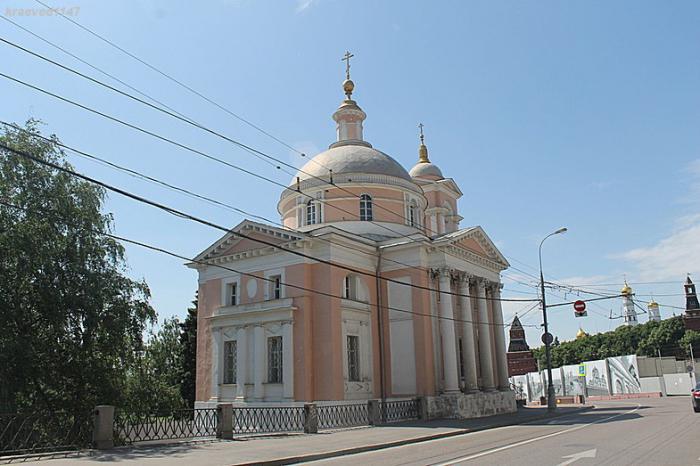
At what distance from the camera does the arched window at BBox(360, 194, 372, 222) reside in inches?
1346

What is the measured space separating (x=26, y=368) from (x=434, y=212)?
29940mm

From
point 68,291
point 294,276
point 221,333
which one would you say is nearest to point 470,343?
point 294,276

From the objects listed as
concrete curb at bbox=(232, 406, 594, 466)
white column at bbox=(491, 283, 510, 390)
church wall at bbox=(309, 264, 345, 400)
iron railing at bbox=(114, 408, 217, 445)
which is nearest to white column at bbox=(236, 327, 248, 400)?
church wall at bbox=(309, 264, 345, 400)

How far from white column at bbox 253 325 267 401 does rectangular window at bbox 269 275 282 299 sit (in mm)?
1597

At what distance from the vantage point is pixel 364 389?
29078 mm

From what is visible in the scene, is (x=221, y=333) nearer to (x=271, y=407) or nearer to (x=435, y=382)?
(x=271, y=407)

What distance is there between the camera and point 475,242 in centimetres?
3444

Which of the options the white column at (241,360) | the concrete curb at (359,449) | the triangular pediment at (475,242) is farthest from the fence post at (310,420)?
the triangular pediment at (475,242)

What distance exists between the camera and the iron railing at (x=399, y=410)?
25.8m

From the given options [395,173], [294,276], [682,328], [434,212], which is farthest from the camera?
[682,328]

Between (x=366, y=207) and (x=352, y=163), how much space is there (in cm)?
273

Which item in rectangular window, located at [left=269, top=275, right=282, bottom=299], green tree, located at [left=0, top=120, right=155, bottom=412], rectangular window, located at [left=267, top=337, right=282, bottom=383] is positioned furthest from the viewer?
rectangular window, located at [left=269, top=275, right=282, bottom=299]

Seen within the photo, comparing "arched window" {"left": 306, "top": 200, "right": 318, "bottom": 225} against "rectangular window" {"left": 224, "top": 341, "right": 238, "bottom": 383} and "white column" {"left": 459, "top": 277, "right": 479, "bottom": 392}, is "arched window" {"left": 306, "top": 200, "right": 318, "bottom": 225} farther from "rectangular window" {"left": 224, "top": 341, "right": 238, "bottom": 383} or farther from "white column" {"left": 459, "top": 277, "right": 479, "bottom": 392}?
"white column" {"left": 459, "top": 277, "right": 479, "bottom": 392}

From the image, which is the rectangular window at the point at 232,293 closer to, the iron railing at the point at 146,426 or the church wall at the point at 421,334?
the church wall at the point at 421,334
